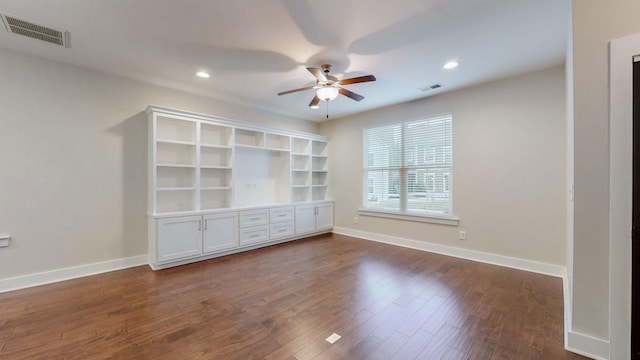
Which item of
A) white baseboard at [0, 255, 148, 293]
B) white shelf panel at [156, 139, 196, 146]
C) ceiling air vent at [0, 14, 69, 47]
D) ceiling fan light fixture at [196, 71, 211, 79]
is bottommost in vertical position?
white baseboard at [0, 255, 148, 293]

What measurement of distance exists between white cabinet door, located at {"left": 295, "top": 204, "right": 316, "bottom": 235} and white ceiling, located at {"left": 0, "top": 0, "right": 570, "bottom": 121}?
8.41ft

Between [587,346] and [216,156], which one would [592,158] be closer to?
[587,346]

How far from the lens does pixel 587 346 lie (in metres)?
1.79

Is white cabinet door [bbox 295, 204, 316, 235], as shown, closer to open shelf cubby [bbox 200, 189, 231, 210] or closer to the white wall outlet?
open shelf cubby [bbox 200, 189, 231, 210]

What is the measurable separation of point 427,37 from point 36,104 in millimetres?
4589

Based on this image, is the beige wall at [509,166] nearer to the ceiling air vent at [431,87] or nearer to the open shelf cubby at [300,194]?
the ceiling air vent at [431,87]

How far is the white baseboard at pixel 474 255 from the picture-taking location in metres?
3.33

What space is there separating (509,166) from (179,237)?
4.89 m

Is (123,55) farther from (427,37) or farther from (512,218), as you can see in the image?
(512,218)

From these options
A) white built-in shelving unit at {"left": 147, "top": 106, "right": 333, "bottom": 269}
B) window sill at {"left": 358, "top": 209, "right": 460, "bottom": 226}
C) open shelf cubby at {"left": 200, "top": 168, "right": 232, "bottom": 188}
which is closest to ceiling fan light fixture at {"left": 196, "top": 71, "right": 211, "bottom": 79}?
white built-in shelving unit at {"left": 147, "top": 106, "right": 333, "bottom": 269}

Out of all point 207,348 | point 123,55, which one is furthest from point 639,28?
point 123,55

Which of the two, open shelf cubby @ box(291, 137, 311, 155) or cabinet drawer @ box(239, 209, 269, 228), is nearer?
cabinet drawer @ box(239, 209, 269, 228)

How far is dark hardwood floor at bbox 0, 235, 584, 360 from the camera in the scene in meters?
1.87

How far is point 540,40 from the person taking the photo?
2666 millimetres
